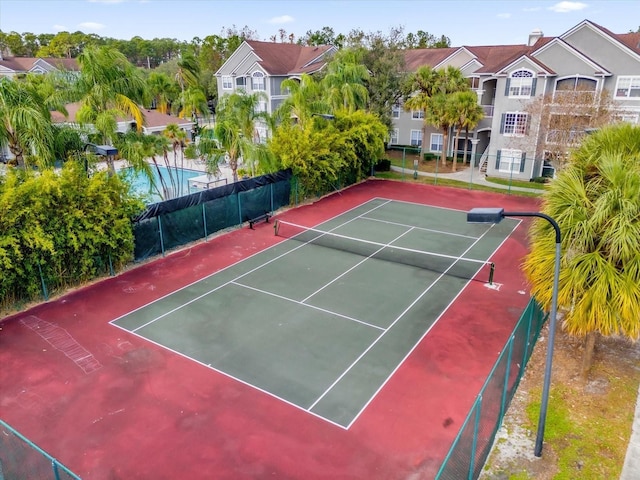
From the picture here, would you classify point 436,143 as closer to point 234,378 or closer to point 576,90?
point 576,90

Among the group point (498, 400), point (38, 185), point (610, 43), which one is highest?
point (610, 43)

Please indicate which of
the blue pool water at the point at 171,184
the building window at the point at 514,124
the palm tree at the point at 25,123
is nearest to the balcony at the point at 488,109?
the building window at the point at 514,124

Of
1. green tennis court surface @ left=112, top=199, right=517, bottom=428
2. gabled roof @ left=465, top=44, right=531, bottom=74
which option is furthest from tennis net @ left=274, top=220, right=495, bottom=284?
gabled roof @ left=465, top=44, right=531, bottom=74

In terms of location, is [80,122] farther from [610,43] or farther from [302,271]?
[610,43]

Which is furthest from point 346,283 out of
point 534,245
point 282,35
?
point 282,35

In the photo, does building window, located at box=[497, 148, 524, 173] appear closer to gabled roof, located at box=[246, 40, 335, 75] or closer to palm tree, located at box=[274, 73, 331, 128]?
palm tree, located at box=[274, 73, 331, 128]

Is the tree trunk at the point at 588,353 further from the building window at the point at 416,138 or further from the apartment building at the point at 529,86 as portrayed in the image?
the building window at the point at 416,138

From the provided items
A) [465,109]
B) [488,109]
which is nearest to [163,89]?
[465,109]
